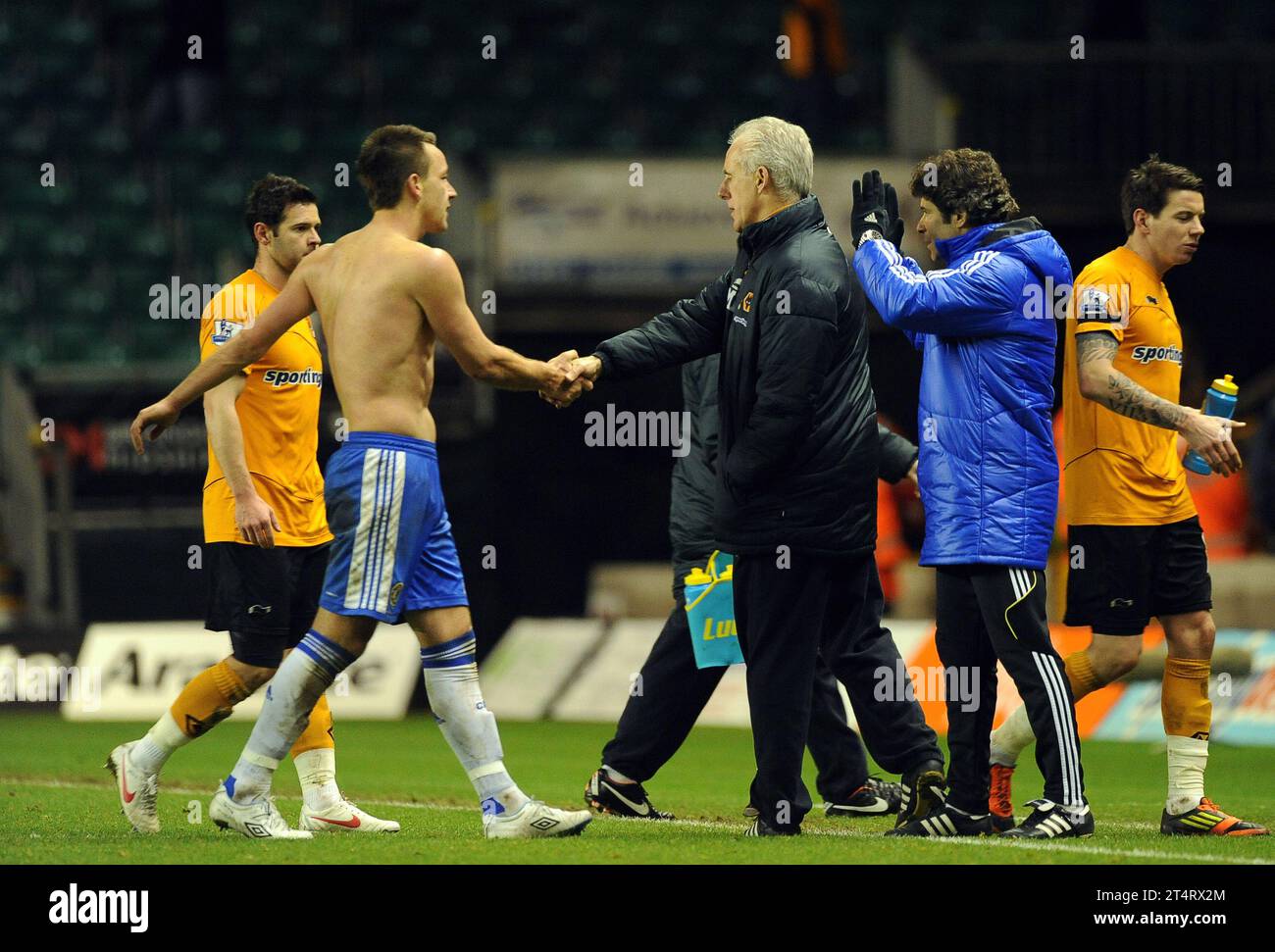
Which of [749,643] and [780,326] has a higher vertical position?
[780,326]

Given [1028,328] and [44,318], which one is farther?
[44,318]

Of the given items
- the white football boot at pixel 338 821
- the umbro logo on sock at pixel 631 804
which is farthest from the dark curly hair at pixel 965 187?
the white football boot at pixel 338 821

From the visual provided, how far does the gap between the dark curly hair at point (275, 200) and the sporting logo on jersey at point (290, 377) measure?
0.51 m

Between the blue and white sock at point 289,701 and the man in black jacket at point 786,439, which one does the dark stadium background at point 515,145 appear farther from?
the blue and white sock at point 289,701

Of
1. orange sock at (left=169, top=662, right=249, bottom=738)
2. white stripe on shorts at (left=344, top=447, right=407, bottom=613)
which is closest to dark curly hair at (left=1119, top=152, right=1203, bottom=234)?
white stripe on shorts at (left=344, top=447, right=407, bottom=613)

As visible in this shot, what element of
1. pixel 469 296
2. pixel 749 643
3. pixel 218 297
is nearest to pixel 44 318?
pixel 469 296

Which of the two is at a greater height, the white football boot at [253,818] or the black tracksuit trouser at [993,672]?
the black tracksuit trouser at [993,672]

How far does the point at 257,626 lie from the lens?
712 cm

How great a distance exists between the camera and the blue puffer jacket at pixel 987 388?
662 centimetres

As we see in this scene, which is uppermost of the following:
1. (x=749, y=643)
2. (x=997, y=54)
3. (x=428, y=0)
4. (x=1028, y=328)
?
(x=428, y=0)

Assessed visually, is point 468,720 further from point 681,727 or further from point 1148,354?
point 1148,354

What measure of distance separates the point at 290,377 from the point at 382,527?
1.19m

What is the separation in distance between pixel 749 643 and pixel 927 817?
846 millimetres
